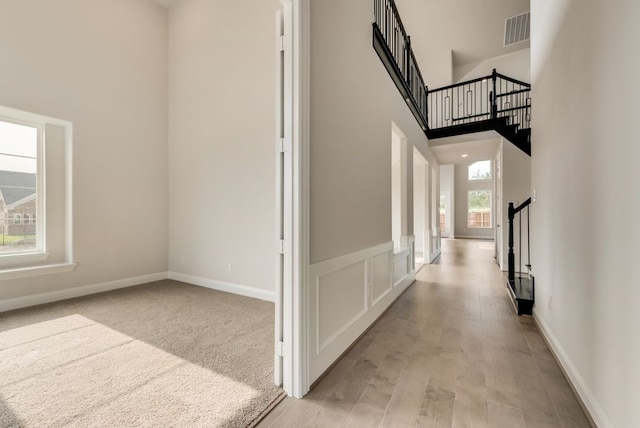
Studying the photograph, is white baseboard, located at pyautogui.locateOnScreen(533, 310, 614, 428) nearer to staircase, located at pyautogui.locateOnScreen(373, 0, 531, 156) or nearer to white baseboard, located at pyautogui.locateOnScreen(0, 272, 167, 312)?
staircase, located at pyautogui.locateOnScreen(373, 0, 531, 156)

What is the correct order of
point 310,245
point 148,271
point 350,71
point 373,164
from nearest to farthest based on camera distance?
point 310,245 < point 350,71 < point 373,164 < point 148,271

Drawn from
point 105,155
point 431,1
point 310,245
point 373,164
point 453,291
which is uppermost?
point 431,1

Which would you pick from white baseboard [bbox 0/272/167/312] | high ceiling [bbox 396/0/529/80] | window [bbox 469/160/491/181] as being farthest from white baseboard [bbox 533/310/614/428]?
window [bbox 469/160/491/181]

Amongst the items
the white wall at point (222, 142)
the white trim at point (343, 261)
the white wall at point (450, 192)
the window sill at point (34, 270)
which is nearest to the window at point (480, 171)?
the white wall at point (450, 192)

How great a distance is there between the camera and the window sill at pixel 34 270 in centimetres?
324

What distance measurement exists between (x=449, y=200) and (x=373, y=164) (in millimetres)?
11499

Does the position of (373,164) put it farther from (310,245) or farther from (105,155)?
(105,155)

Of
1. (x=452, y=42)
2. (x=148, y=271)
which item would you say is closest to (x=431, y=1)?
(x=452, y=42)

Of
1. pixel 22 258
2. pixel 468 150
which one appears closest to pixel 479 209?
pixel 468 150

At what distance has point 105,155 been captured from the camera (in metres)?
4.13

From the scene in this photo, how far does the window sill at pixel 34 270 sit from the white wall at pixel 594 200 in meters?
5.33

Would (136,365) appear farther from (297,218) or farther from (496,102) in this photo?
(496,102)

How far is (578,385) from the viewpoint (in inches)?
68.5

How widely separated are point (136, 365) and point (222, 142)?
9.94ft
